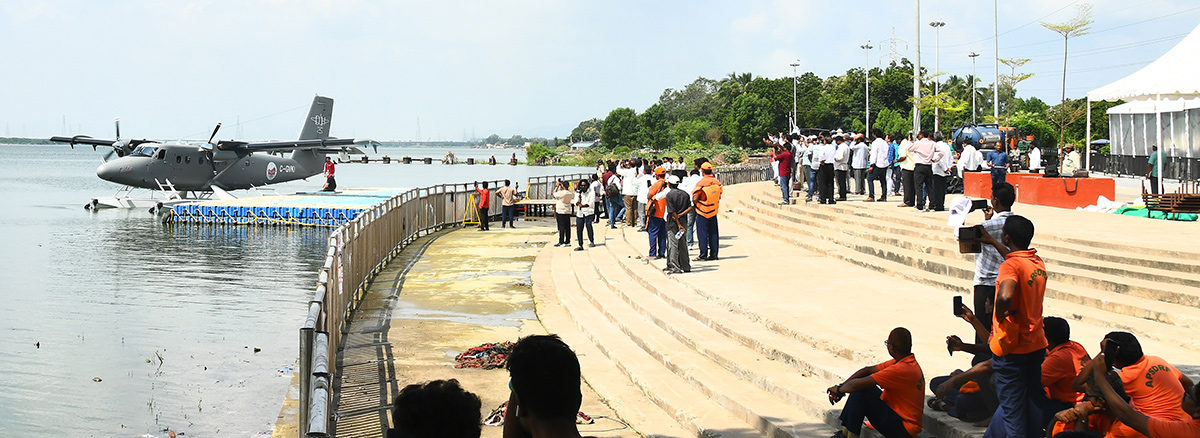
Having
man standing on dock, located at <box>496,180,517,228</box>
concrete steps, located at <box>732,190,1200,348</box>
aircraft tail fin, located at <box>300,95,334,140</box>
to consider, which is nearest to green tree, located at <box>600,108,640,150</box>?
aircraft tail fin, located at <box>300,95,334,140</box>

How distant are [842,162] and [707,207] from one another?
5333mm

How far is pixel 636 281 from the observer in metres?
14.6

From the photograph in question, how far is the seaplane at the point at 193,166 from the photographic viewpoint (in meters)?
41.6

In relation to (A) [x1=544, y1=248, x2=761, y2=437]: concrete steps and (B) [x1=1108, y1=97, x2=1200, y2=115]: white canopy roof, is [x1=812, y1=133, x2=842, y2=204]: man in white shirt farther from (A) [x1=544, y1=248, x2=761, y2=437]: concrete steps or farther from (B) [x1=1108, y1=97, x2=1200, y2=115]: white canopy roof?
(B) [x1=1108, y1=97, x2=1200, y2=115]: white canopy roof

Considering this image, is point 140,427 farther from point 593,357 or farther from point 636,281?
point 636,281

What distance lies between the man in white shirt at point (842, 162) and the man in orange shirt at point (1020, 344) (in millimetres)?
13171

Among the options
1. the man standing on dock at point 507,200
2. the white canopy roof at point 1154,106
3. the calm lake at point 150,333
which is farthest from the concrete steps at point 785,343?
the white canopy roof at point 1154,106

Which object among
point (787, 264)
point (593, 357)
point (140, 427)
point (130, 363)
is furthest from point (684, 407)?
point (130, 363)

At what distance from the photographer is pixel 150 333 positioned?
606 inches

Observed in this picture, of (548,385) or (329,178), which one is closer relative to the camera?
(548,385)

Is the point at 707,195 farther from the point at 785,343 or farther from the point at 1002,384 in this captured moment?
the point at 1002,384

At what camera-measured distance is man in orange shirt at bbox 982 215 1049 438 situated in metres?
5.43

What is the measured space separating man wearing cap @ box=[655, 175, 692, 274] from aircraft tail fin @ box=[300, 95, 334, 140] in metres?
48.3

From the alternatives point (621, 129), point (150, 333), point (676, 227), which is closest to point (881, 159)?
point (676, 227)
